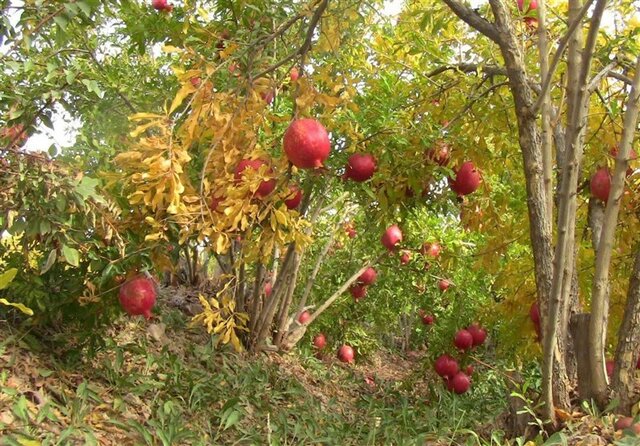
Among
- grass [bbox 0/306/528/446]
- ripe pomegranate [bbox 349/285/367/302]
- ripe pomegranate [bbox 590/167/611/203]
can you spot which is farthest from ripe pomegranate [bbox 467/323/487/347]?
ripe pomegranate [bbox 590/167/611/203]

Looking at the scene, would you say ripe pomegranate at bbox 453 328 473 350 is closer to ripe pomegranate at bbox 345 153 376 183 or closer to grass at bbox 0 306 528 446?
grass at bbox 0 306 528 446

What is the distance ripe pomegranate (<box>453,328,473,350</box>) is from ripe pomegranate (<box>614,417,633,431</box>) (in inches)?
88.6

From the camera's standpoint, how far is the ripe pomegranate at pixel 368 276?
5.46 meters

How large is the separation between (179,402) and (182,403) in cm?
2

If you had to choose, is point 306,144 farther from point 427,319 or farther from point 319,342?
point 427,319

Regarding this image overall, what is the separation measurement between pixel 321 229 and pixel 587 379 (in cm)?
392

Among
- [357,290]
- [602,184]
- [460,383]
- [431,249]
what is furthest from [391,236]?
[602,184]

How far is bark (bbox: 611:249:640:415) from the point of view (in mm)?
2375

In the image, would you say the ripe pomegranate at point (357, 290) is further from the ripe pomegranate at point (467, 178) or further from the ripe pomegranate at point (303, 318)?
the ripe pomegranate at point (467, 178)

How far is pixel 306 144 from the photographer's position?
2027 millimetres

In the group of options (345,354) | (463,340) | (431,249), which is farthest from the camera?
(345,354)

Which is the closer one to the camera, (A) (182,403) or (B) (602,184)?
(B) (602,184)

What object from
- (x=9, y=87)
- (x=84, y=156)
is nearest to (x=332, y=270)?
(x=84, y=156)

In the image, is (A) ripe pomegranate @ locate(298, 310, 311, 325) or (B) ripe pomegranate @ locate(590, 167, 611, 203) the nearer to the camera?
(B) ripe pomegranate @ locate(590, 167, 611, 203)
